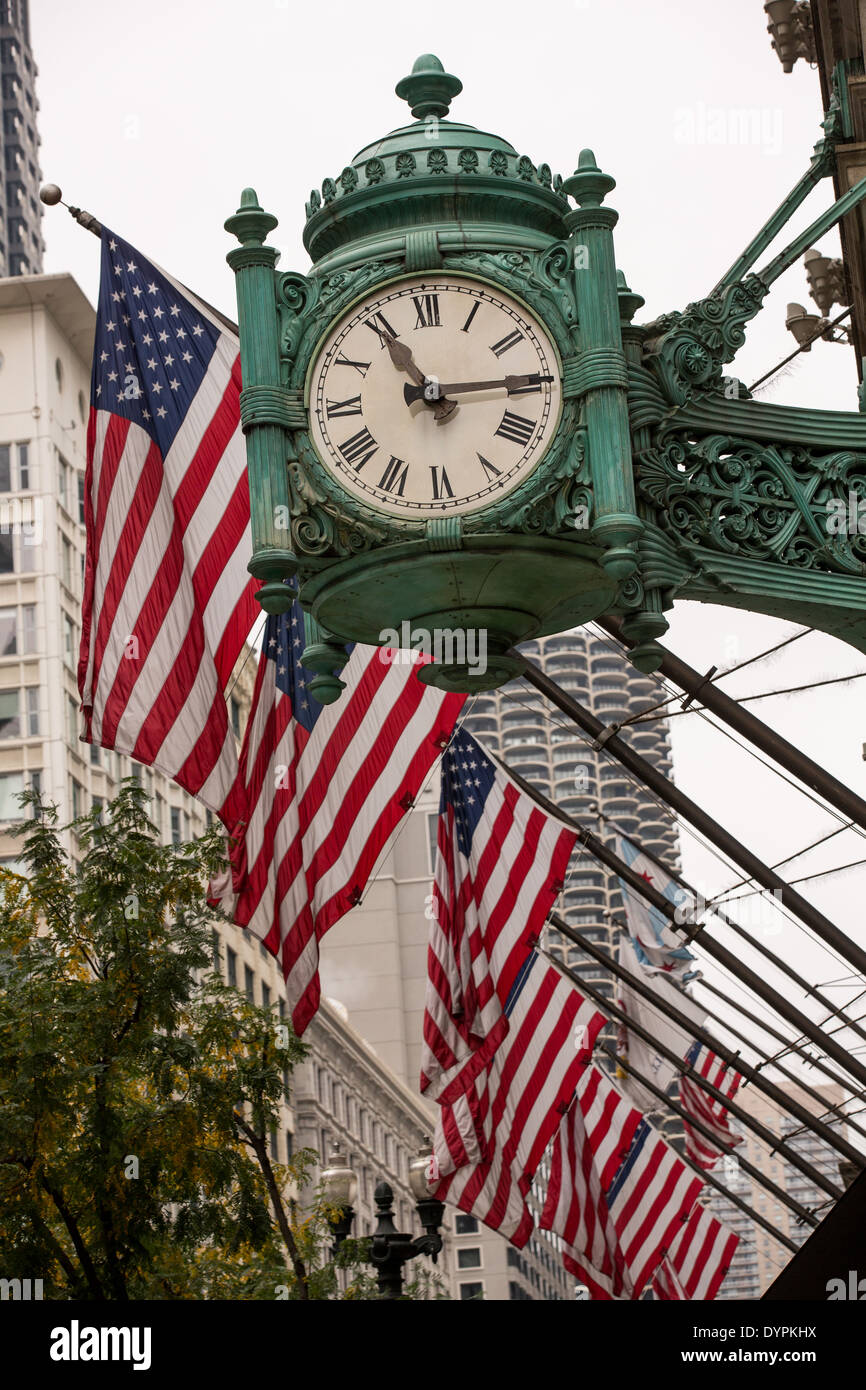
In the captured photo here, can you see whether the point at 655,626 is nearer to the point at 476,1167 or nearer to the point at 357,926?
the point at 476,1167

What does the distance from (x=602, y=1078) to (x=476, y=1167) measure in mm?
5321

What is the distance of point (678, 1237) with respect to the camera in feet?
90.2

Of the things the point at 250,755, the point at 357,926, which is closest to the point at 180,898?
the point at 250,755

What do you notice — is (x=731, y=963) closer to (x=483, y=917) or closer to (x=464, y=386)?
(x=483, y=917)

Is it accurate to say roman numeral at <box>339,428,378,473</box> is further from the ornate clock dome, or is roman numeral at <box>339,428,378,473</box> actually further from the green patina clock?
the ornate clock dome

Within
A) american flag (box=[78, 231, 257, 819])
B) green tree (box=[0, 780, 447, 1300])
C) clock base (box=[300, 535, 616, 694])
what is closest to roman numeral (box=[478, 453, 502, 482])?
clock base (box=[300, 535, 616, 694])

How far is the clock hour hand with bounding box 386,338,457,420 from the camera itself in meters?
6.39

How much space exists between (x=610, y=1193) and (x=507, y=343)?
2035 centimetres

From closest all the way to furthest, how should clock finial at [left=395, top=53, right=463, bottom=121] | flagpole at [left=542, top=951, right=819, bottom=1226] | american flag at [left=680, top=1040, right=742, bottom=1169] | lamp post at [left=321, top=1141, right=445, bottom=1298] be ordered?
clock finial at [left=395, top=53, right=463, bottom=121], lamp post at [left=321, top=1141, right=445, bottom=1298], flagpole at [left=542, top=951, right=819, bottom=1226], american flag at [left=680, top=1040, right=742, bottom=1169]

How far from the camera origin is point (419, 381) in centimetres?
641

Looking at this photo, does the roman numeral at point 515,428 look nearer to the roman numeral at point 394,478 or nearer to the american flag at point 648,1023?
the roman numeral at point 394,478

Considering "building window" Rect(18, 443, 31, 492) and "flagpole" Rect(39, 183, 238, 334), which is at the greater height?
"building window" Rect(18, 443, 31, 492)

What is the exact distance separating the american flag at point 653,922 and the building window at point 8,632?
41.6 meters

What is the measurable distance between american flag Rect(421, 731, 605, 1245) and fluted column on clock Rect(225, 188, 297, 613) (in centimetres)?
1254
